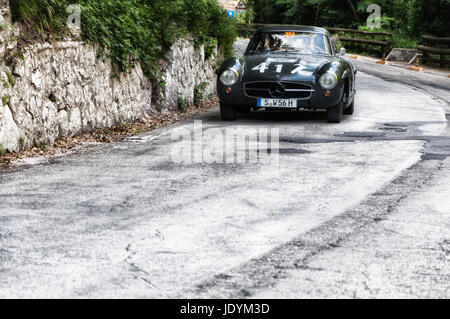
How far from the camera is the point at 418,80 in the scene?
21562 millimetres

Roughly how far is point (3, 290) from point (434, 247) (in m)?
2.72

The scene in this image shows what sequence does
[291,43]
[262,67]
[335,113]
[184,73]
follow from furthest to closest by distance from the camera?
[184,73] → [291,43] → [262,67] → [335,113]

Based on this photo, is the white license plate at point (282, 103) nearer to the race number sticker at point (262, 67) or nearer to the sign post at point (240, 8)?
the race number sticker at point (262, 67)

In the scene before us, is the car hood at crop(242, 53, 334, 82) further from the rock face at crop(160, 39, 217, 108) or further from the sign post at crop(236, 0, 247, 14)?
the sign post at crop(236, 0, 247, 14)

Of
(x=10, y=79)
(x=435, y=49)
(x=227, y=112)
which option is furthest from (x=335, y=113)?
(x=435, y=49)

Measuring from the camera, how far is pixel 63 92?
31.0 ft

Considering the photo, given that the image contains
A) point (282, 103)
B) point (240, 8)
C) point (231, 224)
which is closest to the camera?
point (231, 224)

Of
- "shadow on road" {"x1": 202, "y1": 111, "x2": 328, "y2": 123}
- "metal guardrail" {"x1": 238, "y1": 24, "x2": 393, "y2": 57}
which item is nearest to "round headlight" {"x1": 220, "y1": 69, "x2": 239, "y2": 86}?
"shadow on road" {"x1": 202, "y1": 111, "x2": 328, "y2": 123}

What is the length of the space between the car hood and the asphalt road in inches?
90.3

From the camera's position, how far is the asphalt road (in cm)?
407

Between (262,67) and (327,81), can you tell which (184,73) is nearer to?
(262,67)

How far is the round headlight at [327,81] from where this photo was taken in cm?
1126

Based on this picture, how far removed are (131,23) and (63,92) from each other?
2.50 metres
